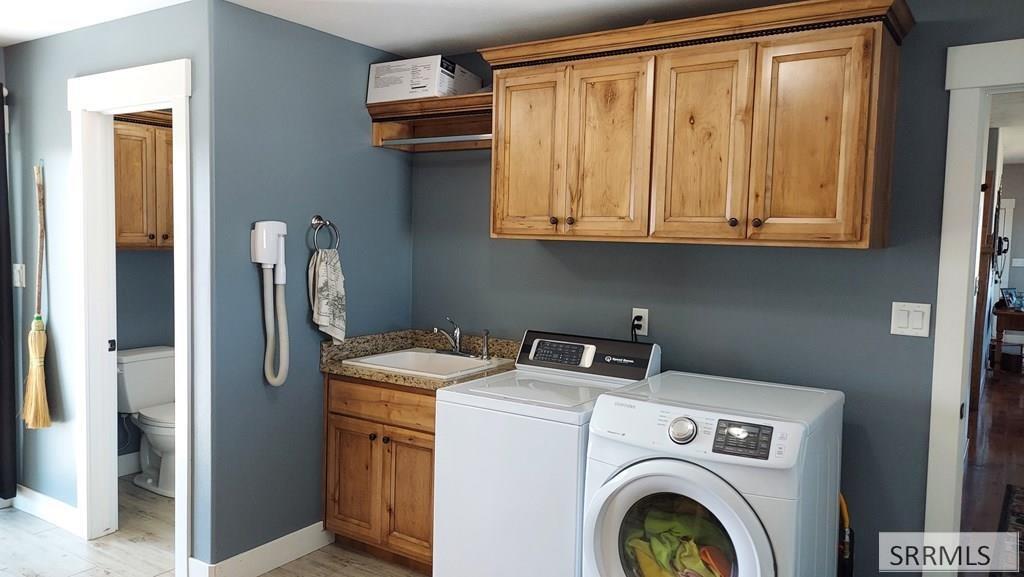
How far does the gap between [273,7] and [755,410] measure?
7.55 ft

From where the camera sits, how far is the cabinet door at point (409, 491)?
3.00 m

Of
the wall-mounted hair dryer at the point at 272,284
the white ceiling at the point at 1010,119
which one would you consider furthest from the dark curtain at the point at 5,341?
the white ceiling at the point at 1010,119

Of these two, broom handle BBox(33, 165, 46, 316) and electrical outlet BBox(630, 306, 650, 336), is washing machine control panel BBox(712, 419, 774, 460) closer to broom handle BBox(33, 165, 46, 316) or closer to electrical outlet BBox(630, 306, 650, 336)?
electrical outlet BBox(630, 306, 650, 336)

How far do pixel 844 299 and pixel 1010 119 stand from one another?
3070 millimetres

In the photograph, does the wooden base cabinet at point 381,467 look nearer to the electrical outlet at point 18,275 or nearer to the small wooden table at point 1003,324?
the electrical outlet at point 18,275

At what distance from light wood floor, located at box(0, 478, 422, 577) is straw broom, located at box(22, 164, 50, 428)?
0.51m

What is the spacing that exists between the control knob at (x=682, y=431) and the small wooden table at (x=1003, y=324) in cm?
734

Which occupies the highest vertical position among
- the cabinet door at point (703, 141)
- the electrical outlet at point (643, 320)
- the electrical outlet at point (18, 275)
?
the cabinet door at point (703, 141)

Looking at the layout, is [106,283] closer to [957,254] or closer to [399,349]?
[399,349]

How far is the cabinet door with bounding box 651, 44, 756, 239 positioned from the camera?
8.00 feet

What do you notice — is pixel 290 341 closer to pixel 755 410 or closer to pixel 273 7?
pixel 273 7

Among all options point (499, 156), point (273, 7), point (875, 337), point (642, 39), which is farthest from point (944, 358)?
point (273, 7)

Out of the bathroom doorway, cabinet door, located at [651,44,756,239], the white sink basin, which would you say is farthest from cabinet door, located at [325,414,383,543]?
cabinet door, located at [651,44,756,239]

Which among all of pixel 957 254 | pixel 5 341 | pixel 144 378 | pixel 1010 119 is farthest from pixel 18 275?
pixel 1010 119
